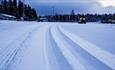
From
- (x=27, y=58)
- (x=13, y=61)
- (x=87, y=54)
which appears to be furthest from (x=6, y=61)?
(x=87, y=54)

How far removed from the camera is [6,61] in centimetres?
991

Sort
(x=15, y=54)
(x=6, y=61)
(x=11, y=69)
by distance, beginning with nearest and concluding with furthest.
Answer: (x=11, y=69), (x=6, y=61), (x=15, y=54)

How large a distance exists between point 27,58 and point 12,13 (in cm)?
12166

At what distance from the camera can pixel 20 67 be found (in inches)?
348

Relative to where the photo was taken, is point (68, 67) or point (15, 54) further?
point (15, 54)

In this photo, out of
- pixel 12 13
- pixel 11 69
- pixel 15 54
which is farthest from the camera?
pixel 12 13

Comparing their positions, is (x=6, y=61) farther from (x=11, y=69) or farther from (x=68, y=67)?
(x=68, y=67)

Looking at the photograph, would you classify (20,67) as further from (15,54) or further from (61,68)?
(15,54)

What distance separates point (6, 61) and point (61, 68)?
2315 millimetres

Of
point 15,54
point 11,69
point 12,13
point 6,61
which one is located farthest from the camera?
point 12,13

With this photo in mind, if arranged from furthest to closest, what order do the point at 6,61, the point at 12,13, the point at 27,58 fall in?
the point at 12,13 → the point at 27,58 → the point at 6,61

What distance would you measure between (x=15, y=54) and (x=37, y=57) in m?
1.26

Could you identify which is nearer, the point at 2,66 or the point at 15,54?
the point at 2,66

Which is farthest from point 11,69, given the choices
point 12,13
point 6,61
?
point 12,13
